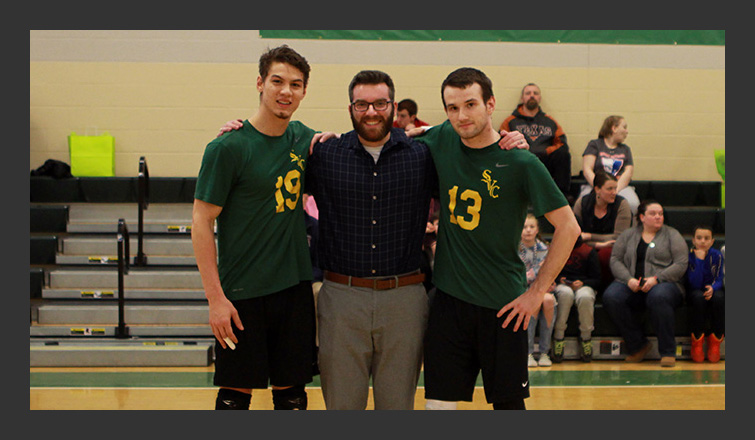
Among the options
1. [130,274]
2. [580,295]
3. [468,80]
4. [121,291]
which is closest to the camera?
[468,80]

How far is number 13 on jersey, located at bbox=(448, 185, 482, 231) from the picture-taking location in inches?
126

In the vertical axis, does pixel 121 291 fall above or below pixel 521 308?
below

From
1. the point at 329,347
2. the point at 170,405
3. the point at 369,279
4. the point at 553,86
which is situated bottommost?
the point at 170,405

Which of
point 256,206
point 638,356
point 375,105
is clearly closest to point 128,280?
point 256,206

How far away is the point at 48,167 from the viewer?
8.77 metres

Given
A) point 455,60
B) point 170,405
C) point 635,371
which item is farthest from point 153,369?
point 455,60

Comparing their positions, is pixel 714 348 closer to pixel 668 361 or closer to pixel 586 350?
pixel 668 361

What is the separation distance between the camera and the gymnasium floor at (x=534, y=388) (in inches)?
207

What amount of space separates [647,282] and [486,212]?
402cm

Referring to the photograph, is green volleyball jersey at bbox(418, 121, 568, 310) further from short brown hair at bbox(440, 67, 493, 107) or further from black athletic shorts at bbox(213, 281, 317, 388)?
black athletic shorts at bbox(213, 281, 317, 388)

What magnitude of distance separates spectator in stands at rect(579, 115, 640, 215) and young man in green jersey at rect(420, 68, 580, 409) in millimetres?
5083

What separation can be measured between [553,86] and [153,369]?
5810 millimetres

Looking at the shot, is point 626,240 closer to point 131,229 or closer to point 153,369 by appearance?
point 153,369

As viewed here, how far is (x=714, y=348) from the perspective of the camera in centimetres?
671
